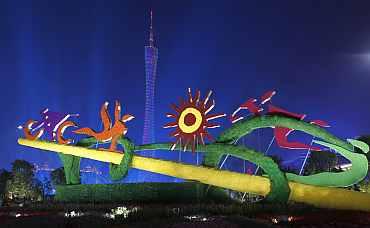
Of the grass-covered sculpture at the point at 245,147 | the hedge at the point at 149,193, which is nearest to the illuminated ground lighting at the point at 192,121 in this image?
the grass-covered sculpture at the point at 245,147

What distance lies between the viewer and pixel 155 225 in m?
13.3

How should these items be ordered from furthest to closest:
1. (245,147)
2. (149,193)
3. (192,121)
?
(149,193), (192,121), (245,147)

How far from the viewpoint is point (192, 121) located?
20.8 meters

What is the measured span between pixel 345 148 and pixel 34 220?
1123 centimetres

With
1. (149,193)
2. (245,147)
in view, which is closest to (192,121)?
(245,147)

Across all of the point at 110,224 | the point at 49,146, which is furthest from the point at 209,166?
the point at 49,146

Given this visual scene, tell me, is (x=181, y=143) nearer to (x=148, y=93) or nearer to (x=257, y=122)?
(x=257, y=122)

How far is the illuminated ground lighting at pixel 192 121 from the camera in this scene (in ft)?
67.6

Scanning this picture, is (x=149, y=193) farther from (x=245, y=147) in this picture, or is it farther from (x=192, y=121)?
(x=245, y=147)

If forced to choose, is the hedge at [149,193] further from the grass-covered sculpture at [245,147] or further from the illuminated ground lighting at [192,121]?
the illuminated ground lighting at [192,121]

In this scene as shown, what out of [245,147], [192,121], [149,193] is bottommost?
[149,193]

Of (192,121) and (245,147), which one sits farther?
(192,121)

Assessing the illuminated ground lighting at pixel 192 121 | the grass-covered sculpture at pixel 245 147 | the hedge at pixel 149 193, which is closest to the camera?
the grass-covered sculpture at pixel 245 147

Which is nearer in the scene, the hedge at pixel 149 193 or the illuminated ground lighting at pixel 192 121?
the illuminated ground lighting at pixel 192 121
